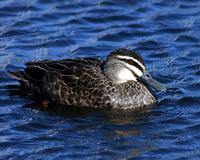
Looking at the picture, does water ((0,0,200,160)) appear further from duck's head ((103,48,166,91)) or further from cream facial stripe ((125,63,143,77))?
cream facial stripe ((125,63,143,77))

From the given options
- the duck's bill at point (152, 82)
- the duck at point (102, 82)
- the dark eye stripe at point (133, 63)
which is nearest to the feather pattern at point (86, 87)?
the duck at point (102, 82)

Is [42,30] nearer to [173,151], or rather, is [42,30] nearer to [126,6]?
[126,6]

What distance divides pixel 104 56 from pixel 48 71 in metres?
2.14

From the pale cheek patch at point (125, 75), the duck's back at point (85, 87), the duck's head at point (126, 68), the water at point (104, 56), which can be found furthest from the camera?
the pale cheek patch at point (125, 75)

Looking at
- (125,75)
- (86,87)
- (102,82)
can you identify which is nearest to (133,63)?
(125,75)

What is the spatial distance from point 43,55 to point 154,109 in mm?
3080

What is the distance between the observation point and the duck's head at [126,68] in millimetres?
15531

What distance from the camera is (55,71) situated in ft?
52.4

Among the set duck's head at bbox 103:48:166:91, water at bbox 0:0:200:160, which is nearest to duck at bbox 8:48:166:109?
duck's head at bbox 103:48:166:91

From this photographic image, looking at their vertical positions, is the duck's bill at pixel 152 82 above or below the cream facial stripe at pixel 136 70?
below

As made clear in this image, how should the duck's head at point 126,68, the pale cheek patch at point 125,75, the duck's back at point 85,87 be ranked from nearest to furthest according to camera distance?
the duck's head at point 126,68
the duck's back at point 85,87
the pale cheek patch at point 125,75

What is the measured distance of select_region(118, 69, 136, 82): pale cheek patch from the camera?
1580cm

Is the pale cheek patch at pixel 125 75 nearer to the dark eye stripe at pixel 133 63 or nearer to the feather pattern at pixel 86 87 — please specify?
the feather pattern at pixel 86 87

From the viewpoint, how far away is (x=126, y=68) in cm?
1573
